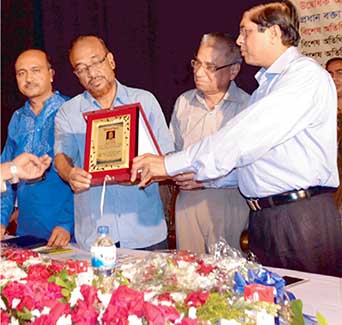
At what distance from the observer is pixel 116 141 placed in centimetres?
229

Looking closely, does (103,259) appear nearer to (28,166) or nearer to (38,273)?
(38,273)

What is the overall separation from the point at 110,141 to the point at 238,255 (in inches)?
30.7

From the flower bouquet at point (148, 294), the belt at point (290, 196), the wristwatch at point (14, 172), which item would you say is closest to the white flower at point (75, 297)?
the flower bouquet at point (148, 294)

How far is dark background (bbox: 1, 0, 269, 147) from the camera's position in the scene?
404 centimetres

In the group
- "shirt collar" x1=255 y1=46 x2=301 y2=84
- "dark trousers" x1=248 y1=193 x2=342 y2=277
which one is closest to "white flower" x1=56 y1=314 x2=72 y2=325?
"dark trousers" x1=248 y1=193 x2=342 y2=277

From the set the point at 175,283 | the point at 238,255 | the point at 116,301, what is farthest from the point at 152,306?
the point at 238,255

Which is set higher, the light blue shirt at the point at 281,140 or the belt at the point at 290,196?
the light blue shirt at the point at 281,140

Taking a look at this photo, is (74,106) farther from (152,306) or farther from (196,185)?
(152,306)

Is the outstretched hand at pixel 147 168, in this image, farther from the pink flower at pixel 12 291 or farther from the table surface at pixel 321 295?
the pink flower at pixel 12 291

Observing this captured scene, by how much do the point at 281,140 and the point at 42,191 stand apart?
117cm

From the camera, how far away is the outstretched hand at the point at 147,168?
7.30ft

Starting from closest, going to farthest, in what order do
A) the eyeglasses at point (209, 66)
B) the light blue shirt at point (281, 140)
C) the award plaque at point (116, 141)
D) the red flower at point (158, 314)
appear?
the red flower at point (158, 314)
the light blue shirt at point (281, 140)
the award plaque at point (116, 141)
the eyeglasses at point (209, 66)

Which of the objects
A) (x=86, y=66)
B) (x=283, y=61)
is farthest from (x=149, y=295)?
(x=86, y=66)

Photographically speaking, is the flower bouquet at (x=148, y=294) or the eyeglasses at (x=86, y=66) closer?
the flower bouquet at (x=148, y=294)
